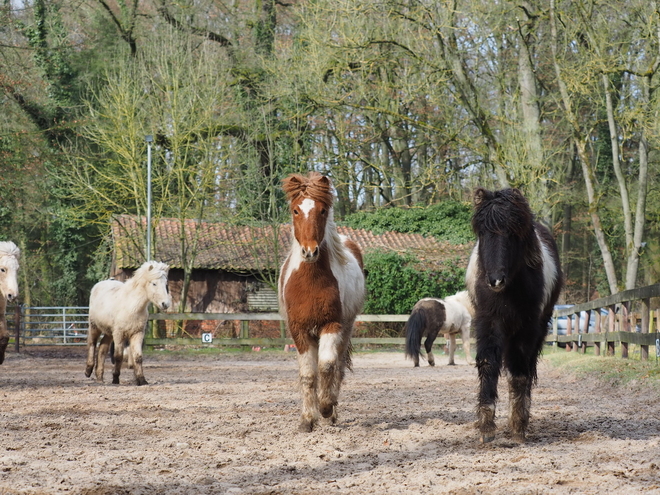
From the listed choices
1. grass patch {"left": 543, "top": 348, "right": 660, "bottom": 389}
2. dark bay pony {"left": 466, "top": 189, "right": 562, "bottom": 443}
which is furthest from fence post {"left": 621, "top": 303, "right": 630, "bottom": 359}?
dark bay pony {"left": 466, "top": 189, "right": 562, "bottom": 443}

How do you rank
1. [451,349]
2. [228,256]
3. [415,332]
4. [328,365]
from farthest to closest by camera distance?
[228,256] → [451,349] → [415,332] → [328,365]

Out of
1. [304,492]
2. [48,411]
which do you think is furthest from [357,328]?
[304,492]

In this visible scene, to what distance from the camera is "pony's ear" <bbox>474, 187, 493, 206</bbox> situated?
6.19 meters

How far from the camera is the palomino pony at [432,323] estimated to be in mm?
18344

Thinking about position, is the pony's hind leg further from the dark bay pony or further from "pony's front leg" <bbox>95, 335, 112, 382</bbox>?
the dark bay pony

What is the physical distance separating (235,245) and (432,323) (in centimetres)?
1401

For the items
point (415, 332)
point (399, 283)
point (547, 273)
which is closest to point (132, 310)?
point (547, 273)

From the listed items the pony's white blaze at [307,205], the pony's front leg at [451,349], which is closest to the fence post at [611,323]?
the pony's front leg at [451,349]

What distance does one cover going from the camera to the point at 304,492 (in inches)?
178

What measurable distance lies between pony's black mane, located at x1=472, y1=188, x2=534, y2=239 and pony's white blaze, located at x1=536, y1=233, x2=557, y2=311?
16.3 inches

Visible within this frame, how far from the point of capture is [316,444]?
20.5 ft

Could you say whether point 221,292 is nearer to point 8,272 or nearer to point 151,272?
point 151,272

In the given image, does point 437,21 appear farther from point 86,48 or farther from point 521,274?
point 86,48

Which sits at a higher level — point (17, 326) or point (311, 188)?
point (311, 188)
